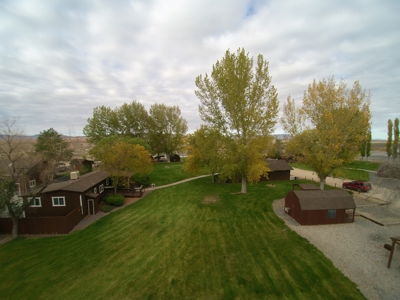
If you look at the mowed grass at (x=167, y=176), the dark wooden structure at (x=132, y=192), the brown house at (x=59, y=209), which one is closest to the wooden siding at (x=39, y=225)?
the brown house at (x=59, y=209)

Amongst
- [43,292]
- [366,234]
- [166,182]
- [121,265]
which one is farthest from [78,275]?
[166,182]

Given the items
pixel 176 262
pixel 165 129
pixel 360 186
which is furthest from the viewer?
pixel 165 129

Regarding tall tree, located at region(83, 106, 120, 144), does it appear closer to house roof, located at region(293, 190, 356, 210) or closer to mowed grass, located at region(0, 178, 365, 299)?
mowed grass, located at region(0, 178, 365, 299)

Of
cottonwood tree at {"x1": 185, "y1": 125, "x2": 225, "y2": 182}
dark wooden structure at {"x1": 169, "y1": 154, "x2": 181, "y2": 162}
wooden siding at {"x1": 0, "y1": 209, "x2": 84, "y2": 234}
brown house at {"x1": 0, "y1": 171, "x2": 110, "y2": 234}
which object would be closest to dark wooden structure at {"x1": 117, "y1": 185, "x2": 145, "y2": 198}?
brown house at {"x1": 0, "y1": 171, "x2": 110, "y2": 234}

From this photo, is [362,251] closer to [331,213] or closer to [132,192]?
[331,213]

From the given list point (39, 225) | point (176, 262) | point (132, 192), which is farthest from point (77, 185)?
point (176, 262)

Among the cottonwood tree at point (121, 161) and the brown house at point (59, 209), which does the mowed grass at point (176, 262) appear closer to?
the brown house at point (59, 209)
